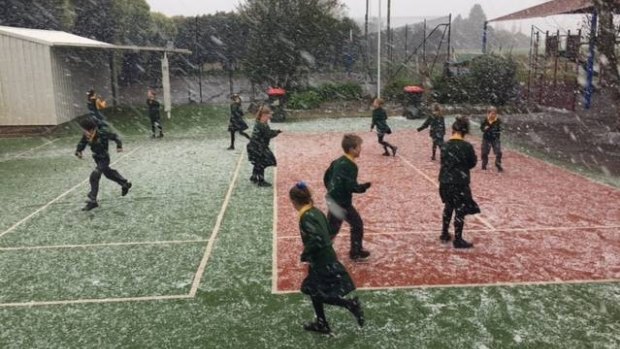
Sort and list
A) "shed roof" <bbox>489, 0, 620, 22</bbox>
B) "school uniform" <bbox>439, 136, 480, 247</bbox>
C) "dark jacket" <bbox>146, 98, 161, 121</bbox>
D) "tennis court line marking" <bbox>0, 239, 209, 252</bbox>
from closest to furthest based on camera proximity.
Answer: "school uniform" <bbox>439, 136, 480, 247</bbox> < "tennis court line marking" <bbox>0, 239, 209, 252</bbox> < "dark jacket" <bbox>146, 98, 161, 121</bbox> < "shed roof" <bbox>489, 0, 620, 22</bbox>

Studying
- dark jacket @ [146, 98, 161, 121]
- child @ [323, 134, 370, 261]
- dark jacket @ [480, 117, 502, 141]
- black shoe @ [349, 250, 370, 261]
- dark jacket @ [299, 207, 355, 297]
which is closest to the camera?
dark jacket @ [299, 207, 355, 297]

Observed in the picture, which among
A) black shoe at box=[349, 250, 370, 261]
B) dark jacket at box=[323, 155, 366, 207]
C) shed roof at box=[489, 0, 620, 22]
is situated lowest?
black shoe at box=[349, 250, 370, 261]

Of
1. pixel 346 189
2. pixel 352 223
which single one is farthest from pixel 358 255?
pixel 346 189

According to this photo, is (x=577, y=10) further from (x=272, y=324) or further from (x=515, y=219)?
(x=272, y=324)

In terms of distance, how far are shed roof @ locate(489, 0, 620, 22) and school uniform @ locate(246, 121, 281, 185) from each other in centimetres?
1579

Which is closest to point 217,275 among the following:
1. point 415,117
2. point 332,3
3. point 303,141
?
point 303,141

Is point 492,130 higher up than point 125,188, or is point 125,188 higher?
point 492,130

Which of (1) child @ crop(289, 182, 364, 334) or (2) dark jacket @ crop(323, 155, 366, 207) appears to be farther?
(2) dark jacket @ crop(323, 155, 366, 207)

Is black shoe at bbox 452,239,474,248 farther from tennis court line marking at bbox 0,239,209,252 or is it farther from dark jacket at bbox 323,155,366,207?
tennis court line marking at bbox 0,239,209,252

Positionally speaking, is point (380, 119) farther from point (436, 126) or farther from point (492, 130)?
point (492, 130)

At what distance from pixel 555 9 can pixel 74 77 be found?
22.6m

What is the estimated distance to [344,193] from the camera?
272 inches

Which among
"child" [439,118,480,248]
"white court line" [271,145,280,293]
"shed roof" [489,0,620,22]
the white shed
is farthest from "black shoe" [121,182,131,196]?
"shed roof" [489,0,620,22]

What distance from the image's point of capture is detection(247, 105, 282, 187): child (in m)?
11.7
